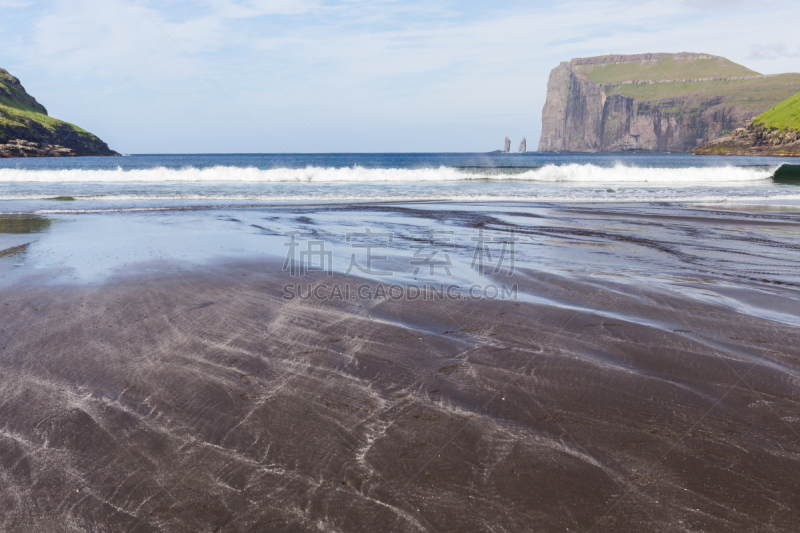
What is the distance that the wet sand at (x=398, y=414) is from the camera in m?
2.22

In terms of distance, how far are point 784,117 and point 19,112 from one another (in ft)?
539

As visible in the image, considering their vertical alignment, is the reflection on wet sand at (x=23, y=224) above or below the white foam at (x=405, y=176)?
below

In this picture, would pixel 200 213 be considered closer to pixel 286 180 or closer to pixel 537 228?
pixel 537 228

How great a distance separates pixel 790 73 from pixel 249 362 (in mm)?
264051

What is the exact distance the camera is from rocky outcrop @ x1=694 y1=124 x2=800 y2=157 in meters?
85.2

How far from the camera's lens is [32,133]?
335 ft

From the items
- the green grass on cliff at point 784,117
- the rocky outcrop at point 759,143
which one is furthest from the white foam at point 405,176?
the green grass on cliff at point 784,117

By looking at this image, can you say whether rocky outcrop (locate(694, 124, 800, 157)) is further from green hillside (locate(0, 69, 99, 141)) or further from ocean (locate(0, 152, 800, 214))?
green hillside (locate(0, 69, 99, 141))

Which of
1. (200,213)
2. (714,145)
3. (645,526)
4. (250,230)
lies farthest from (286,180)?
(714,145)

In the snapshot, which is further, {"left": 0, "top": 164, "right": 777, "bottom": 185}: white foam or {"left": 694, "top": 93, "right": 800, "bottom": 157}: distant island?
{"left": 694, "top": 93, "right": 800, "bottom": 157}: distant island

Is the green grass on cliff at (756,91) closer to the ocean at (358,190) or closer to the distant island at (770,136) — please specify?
the distant island at (770,136)

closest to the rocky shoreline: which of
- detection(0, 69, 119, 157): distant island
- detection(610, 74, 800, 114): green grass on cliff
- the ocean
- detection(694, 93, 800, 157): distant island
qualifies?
detection(0, 69, 119, 157): distant island

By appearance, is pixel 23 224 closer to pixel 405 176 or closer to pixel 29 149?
pixel 405 176

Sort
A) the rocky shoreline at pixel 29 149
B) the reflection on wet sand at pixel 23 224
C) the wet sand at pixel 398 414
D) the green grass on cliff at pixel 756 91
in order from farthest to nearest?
the green grass on cliff at pixel 756 91 < the rocky shoreline at pixel 29 149 < the reflection on wet sand at pixel 23 224 < the wet sand at pixel 398 414
